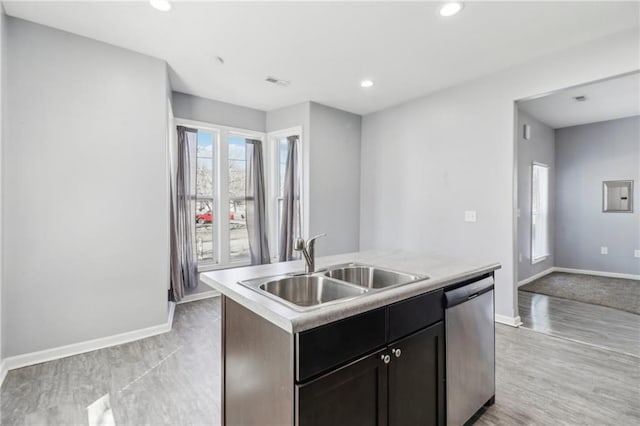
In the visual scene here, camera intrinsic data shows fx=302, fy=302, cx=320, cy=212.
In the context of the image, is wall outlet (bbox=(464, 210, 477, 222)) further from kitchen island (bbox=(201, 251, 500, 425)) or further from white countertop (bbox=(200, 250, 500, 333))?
kitchen island (bbox=(201, 251, 500, 425))

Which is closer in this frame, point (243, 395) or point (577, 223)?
point (243, 395)

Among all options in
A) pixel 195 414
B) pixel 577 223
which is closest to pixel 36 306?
pixel 195 414

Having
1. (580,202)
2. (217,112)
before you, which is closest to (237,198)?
(217,112)

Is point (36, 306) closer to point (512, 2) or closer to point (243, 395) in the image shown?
point (243, 395)

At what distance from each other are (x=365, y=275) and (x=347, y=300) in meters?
0.68

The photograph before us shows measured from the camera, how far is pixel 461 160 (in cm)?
372

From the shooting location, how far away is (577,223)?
5.80 meters

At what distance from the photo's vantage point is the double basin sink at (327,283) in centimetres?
148

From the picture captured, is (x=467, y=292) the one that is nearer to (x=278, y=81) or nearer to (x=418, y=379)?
(x=418, y=379)

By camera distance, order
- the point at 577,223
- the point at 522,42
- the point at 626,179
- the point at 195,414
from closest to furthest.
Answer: the point at 195,414, the point at 522,42, the point at 626,179, the point at 577,223

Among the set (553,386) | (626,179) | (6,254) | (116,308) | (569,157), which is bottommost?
(553,386)

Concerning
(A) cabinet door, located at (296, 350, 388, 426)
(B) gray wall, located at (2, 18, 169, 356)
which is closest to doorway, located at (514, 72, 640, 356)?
(A) cabinet door, located at (296, 350, 388, 426)

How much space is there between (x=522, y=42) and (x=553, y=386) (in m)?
2.88

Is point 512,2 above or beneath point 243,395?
above
